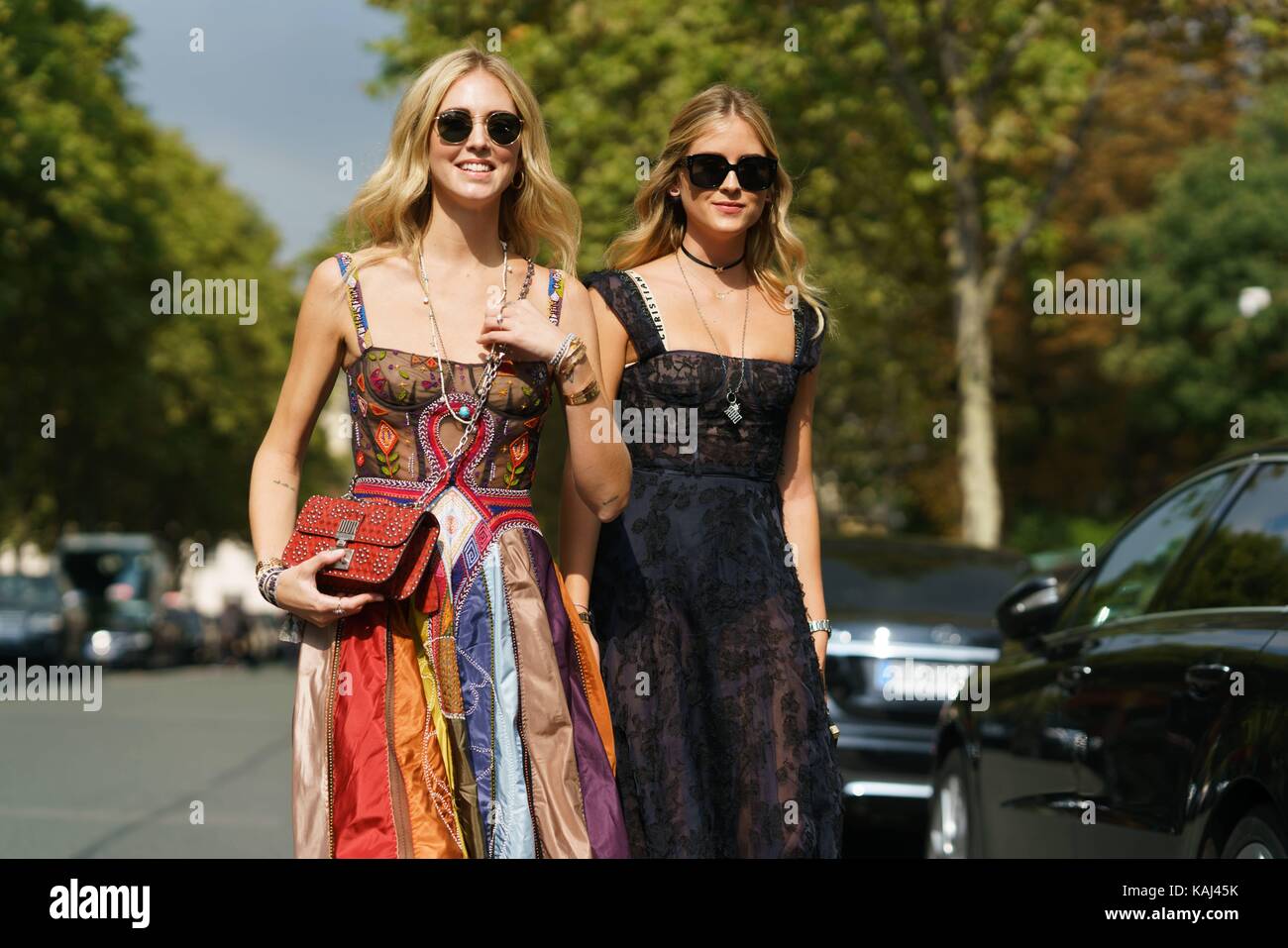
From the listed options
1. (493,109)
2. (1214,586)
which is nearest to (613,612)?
(493,109)

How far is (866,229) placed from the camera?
90.4ft

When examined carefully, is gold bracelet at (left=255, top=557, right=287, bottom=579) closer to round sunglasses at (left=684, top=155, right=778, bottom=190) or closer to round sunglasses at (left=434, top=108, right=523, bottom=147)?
round sunglasses at (left=434, top=108, right=523, bottom=147)

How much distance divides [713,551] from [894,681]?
17.9 feet

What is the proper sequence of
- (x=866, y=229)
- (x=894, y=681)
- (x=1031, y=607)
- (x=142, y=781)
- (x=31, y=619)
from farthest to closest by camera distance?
1. (x=31, y=619)
2. (x=866, y=229)
3. (x=142, y=781)
4. (x=894, y=681)
5. (x=1031, y=607)

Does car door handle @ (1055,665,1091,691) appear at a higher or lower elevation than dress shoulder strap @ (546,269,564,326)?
lower

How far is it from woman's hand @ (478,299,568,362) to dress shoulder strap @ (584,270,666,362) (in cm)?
74

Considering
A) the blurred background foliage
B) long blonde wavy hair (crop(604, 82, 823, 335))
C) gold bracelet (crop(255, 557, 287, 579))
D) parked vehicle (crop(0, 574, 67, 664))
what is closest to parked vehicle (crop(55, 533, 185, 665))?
the blurred background foliage

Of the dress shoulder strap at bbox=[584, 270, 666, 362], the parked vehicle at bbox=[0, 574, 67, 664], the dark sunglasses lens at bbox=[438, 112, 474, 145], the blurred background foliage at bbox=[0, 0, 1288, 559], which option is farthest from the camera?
the parked vehicle at bbox=[0, 574, 67, 664]

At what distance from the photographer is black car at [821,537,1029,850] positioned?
32.0ft

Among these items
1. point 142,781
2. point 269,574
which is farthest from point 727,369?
point 142,781

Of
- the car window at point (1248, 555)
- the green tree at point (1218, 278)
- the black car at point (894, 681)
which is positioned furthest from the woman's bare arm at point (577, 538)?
the green tree at point (1218, 278)

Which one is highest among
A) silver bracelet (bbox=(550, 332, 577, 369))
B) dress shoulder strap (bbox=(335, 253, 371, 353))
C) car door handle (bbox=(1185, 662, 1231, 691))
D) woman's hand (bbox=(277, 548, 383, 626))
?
dress shoulder strap (bbox=(335, 253, 371, 353))

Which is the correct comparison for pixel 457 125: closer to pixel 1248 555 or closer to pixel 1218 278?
pixel 1248 555

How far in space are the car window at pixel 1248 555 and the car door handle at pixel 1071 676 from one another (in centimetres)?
50
